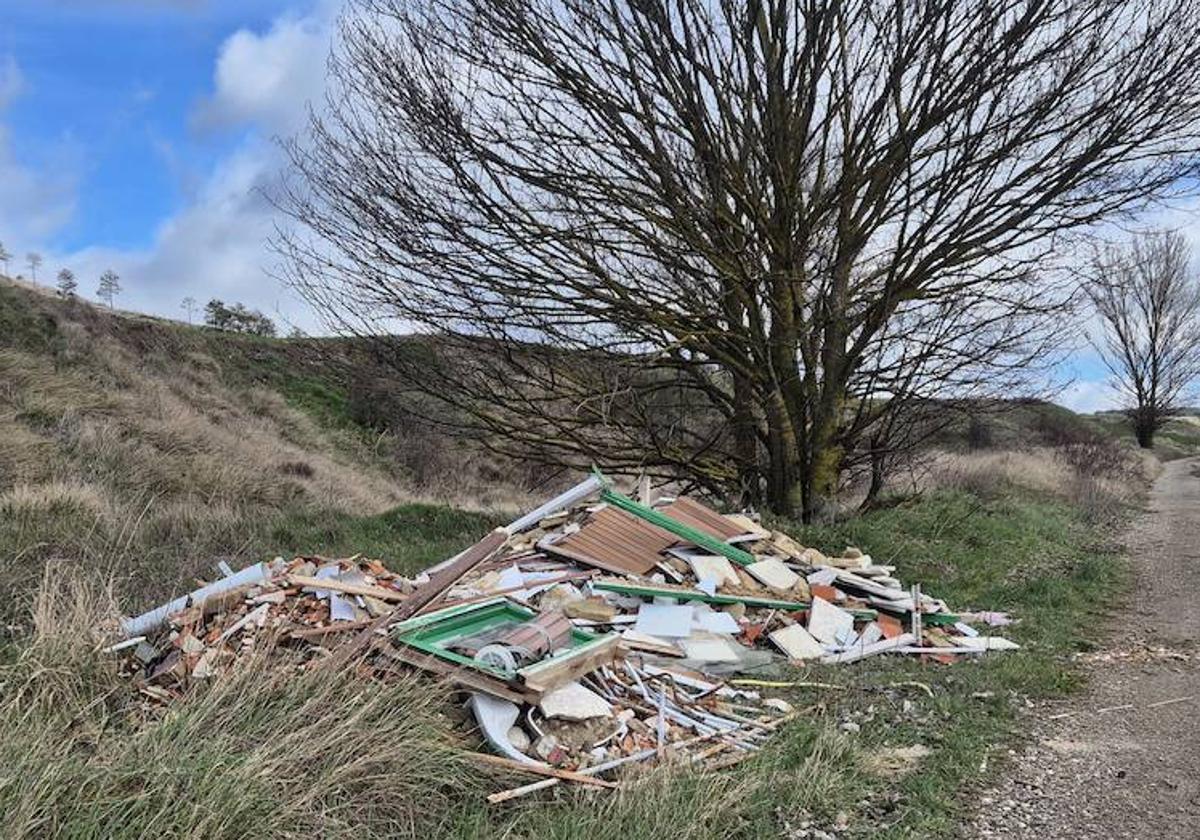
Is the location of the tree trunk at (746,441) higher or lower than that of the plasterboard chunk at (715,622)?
higher

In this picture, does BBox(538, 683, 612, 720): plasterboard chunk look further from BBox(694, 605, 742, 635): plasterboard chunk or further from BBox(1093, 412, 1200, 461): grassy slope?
BBox(1093, 412, 1200, 461): grassy slope

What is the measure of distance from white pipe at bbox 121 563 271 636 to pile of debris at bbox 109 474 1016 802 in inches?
0.5

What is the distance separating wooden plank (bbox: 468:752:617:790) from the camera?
349cm

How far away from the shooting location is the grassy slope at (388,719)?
2.69 metres

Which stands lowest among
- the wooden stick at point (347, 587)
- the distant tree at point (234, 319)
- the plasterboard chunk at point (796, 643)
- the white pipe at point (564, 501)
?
the plasterboard chunk at point (796, 643)

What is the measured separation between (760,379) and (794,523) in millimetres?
1880

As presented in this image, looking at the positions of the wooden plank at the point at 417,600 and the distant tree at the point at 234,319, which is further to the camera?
the distant tree at the point at 234,319

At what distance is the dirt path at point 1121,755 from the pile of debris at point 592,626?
3.23ft

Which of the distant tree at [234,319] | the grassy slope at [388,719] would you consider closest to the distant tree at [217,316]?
the distant tree at [234,319]

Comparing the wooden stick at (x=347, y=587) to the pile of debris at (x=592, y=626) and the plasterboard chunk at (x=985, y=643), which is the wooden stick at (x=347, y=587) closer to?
the pile of debris at (x=592, y=626)

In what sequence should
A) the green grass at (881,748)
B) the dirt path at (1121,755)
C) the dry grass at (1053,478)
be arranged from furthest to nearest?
the dry grass at (1053,478)
the dirt path at (1121,755)
the green grass at (881,748)

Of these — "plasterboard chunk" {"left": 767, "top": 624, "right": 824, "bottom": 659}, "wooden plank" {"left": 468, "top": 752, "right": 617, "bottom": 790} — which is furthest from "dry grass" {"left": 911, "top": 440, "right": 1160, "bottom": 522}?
"wooden plank" {"left": 468, "top": 752, "right": 617, "bottom": 790}

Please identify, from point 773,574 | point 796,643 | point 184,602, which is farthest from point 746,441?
point 184,602

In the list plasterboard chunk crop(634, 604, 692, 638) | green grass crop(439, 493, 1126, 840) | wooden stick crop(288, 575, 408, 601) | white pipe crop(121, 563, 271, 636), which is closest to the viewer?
green grass crop(439, 493, 1126, 840)
